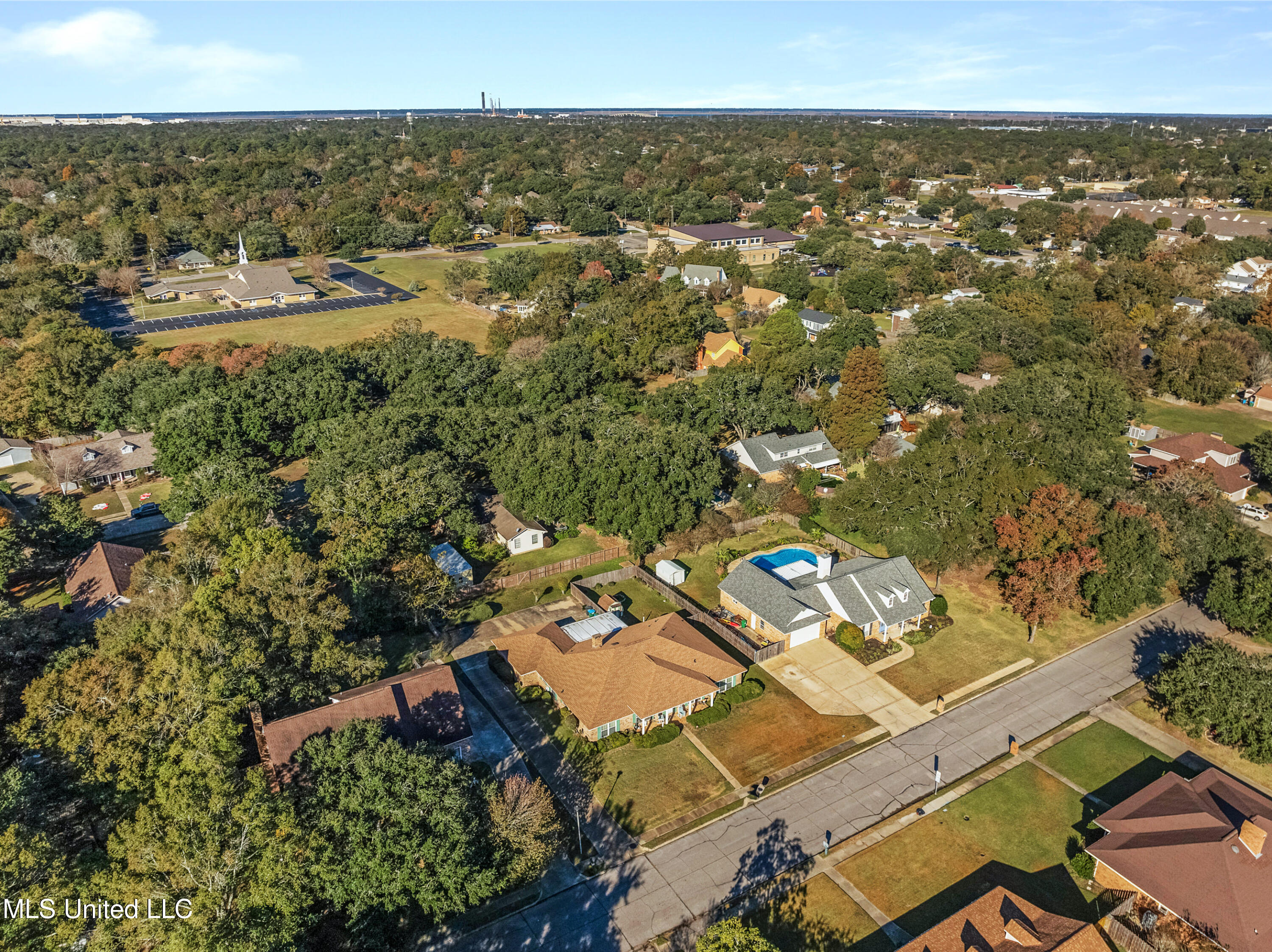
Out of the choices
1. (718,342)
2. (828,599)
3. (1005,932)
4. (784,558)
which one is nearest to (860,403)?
(784,558)

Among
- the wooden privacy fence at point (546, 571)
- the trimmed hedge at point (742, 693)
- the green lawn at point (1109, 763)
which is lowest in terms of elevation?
the green lawn at point (1109, 763)

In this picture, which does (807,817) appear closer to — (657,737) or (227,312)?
(657,737)

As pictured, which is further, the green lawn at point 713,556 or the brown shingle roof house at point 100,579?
the green lawn at point 713,556

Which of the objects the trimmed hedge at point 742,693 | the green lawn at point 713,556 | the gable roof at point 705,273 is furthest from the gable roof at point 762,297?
the trimmed hedge at point 742,693

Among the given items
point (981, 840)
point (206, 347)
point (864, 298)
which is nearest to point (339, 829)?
point (981, 840)

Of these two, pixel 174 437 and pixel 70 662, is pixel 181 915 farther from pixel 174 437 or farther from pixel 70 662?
pixel 174 437

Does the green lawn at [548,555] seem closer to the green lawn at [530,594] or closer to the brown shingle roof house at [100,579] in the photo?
the green lawn at [530,594]
